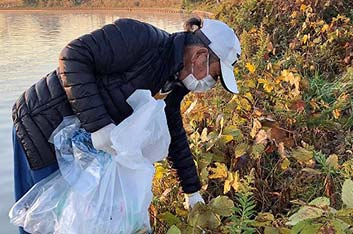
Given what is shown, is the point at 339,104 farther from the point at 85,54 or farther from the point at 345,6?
the point at 345,6

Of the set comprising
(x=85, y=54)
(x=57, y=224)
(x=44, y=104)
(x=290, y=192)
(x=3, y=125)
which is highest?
(x=85, y=54)

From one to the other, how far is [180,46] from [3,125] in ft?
10.9

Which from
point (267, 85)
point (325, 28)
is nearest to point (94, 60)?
point (267, 85)

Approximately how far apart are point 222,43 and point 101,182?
2.05ft

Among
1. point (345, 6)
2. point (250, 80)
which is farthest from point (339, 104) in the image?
point (345, 6)

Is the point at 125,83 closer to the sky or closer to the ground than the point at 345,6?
closer to the sky

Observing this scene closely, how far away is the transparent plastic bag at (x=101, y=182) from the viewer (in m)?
1.68

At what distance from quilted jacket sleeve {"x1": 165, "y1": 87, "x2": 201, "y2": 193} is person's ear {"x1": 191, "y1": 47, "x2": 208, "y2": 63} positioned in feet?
0.72

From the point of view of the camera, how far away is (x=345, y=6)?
5078 millimetres

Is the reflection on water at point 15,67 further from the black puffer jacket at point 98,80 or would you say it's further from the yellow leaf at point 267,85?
the yellow leaf at point 267,85

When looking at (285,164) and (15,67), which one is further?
(15,67)

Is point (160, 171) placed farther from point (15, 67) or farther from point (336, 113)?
point (15, 67)

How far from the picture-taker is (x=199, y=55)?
175 centimetres

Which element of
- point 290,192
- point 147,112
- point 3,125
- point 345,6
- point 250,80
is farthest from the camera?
point 345,6
